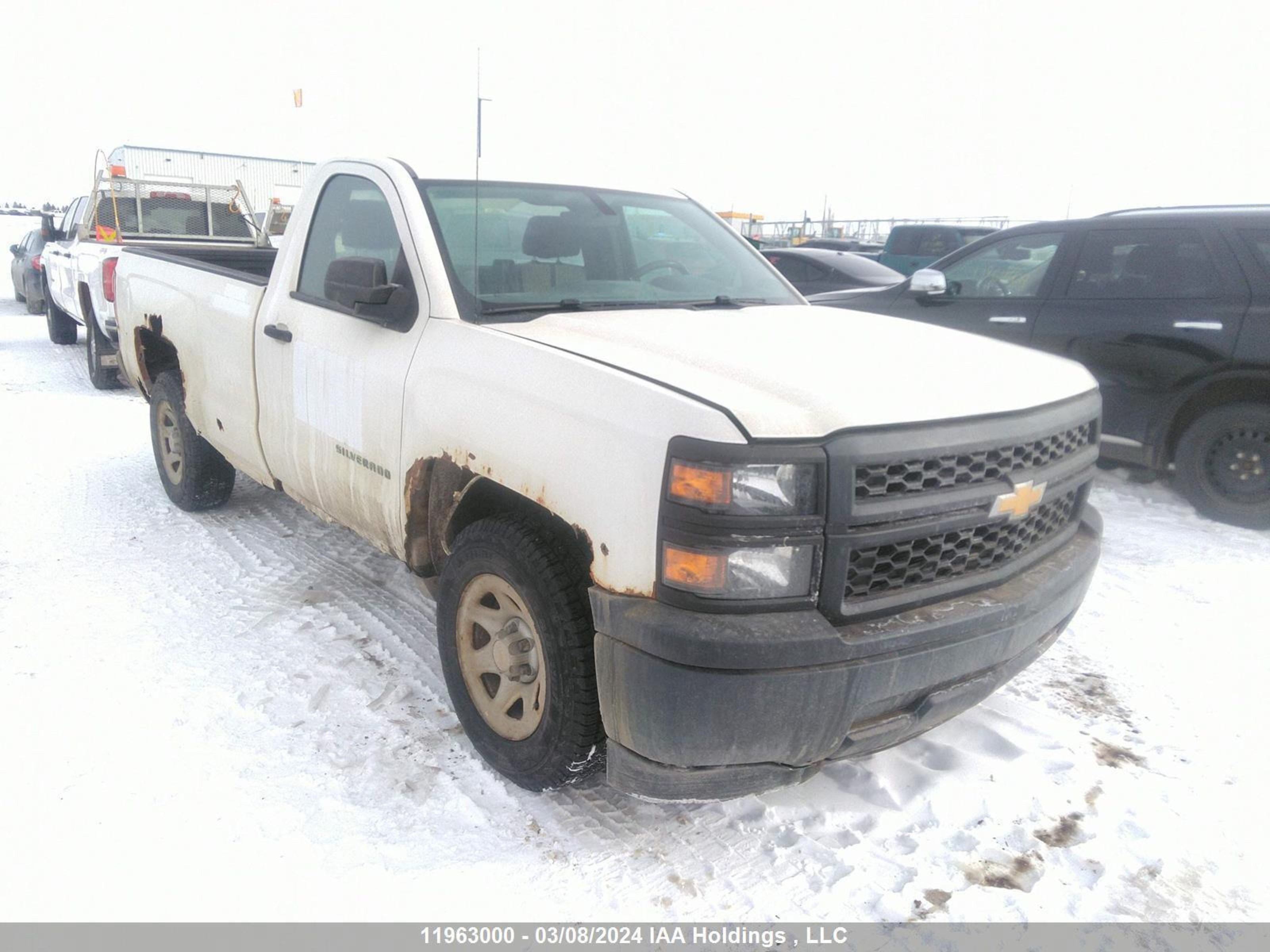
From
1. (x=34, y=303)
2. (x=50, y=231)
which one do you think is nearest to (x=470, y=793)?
(x=50, y=231)

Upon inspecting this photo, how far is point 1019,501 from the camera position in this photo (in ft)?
8.08

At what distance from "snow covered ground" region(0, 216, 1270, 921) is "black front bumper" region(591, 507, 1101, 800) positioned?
411 millimetres

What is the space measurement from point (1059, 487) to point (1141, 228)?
4.02 meters

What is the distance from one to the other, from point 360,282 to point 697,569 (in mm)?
1611

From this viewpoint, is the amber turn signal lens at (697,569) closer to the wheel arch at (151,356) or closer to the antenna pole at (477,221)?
the antenna pole at (477,221)

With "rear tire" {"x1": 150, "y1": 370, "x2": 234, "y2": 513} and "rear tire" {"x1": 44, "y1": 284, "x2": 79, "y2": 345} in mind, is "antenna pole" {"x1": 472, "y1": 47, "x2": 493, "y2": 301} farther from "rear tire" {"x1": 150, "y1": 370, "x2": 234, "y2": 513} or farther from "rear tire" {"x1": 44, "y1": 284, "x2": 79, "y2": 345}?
"rear tire" {"x1": 44, "y1": 284, "x2": 79, "y2": 345}

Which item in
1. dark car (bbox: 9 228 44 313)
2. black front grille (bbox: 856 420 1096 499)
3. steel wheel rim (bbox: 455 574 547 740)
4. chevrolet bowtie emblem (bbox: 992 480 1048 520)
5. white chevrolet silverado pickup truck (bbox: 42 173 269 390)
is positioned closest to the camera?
black front grille (bbox: 856 420 1096 499)

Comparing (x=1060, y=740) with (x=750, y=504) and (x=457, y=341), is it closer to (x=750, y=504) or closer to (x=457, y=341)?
(x=750, y=504)

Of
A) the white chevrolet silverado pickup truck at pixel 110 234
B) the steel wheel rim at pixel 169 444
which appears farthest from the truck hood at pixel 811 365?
the white chevrolet silverado pickup truck at pixel 110 234

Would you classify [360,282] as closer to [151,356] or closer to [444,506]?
[444,506]

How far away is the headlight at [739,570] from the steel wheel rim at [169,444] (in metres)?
4.08

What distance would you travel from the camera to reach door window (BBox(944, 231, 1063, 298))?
629cm

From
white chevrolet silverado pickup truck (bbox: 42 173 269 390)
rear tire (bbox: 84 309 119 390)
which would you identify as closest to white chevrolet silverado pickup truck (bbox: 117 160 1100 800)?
white chevrolet silverado pickup truck (bbox: 42 173 269 390)

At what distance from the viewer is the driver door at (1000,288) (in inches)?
245
